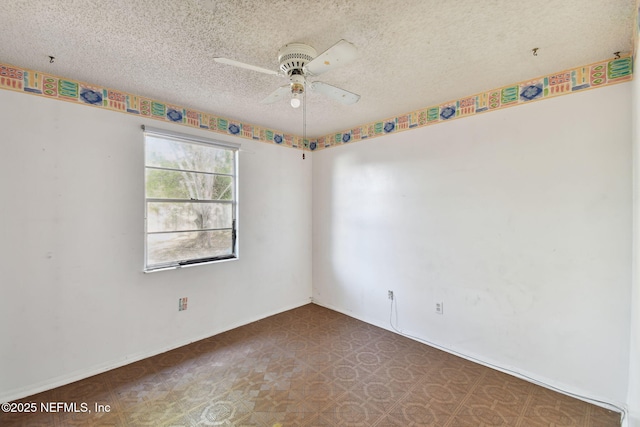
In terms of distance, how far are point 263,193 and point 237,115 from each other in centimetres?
104

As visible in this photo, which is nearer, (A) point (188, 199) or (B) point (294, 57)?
(B) point (294, 57)

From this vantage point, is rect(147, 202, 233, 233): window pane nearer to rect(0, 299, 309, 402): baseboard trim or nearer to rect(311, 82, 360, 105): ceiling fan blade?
rect(0, 299, 309, 402): baseboard trim

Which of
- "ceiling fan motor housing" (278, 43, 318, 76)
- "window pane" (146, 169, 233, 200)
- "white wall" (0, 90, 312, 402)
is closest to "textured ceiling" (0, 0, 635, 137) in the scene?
"ceiling fan motor housing" (278, 43, 318, 76)

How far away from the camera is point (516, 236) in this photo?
2398 mm

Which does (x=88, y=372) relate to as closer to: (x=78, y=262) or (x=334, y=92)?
(x=78, y=262)

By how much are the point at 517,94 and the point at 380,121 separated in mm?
1422

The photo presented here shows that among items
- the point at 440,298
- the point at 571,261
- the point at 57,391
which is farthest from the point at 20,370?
the point at 571,261

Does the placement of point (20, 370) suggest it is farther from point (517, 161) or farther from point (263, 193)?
point (517, 161)

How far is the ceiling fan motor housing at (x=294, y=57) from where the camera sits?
5.65ft

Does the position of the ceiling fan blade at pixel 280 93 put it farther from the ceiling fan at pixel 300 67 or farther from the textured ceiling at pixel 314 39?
the textured ceiling at pixel 314 39

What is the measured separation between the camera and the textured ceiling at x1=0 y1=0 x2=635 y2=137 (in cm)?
148

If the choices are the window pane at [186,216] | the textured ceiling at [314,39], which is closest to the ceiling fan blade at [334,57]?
the textured ceiling at [314,39]

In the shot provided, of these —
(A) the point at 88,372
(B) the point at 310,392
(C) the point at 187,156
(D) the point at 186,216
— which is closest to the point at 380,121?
(C) the point at 187,156

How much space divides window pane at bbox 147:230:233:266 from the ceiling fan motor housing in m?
2.15
